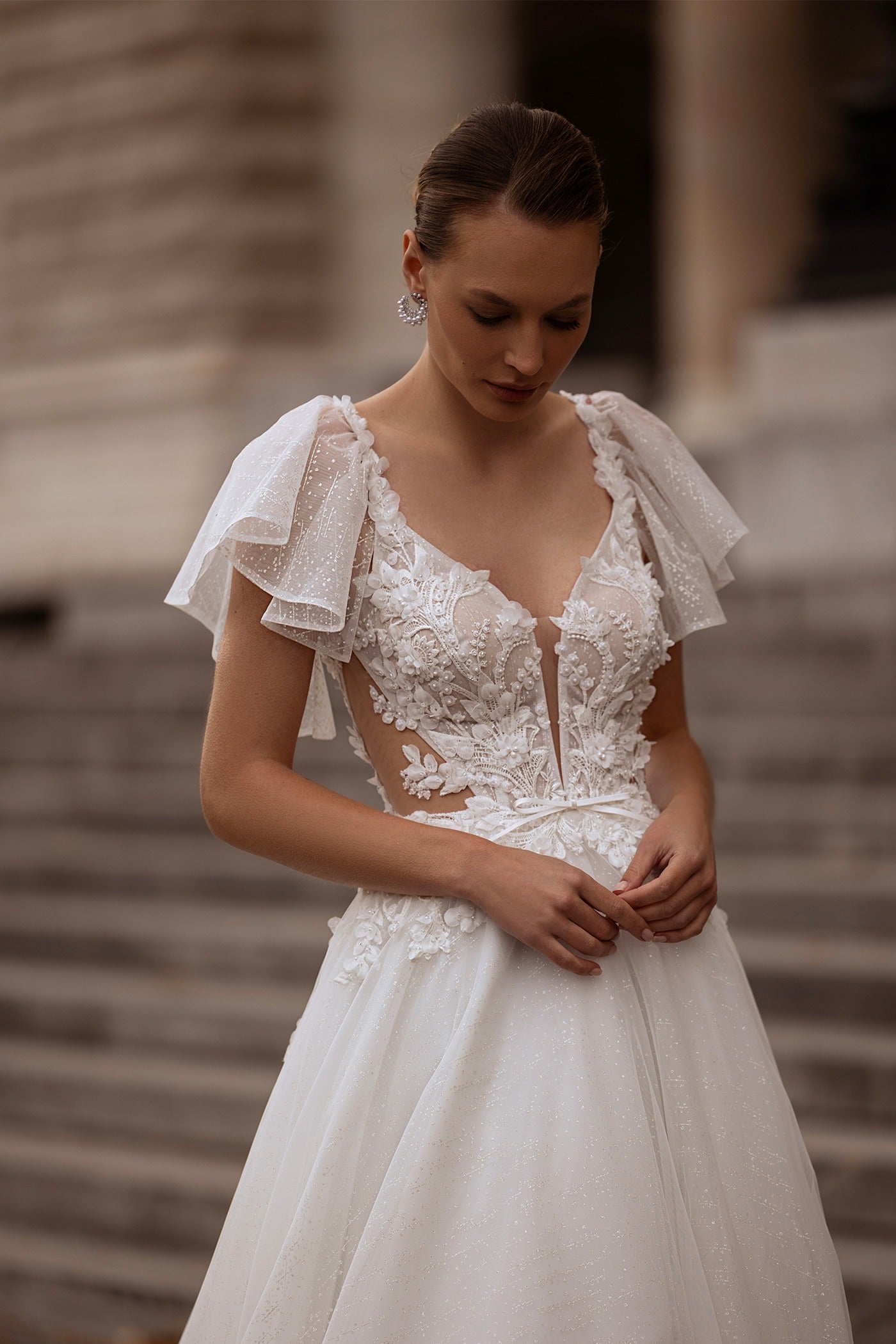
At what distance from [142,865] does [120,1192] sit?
5.68 ft

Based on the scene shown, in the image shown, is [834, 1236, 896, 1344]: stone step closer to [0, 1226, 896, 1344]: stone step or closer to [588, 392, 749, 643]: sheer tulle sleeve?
[0, 1226, 896, 1344]: stone step

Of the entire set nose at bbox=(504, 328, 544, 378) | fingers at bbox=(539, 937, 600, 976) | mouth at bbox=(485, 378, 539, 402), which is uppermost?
nose at bbox=(504, 328, 544, 378)

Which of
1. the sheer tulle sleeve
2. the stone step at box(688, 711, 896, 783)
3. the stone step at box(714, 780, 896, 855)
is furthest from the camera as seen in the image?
the stone step at box(688, 711, 896, 783)

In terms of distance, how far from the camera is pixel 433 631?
1.91m

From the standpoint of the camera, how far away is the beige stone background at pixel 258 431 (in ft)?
14.5

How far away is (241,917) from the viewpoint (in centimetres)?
542

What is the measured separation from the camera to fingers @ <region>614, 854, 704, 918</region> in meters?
1.86

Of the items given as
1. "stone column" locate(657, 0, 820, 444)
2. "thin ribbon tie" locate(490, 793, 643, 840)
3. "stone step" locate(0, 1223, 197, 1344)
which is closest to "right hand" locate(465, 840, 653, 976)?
"thin ribbon tie" locate(490, 793, 643, 840)

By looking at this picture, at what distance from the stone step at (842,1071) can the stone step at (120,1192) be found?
1.59 m

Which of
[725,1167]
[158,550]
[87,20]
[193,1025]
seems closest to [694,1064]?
[725,1167]

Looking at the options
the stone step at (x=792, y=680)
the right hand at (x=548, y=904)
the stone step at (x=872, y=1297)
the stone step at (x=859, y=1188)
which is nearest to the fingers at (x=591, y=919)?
the right hand at (x=548, y=904)

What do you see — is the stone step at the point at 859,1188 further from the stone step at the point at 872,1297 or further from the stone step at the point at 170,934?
the stone step at the point at 170,934

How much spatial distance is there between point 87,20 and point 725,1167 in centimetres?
956

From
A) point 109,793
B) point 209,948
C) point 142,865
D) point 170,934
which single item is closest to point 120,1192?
point 209,948
